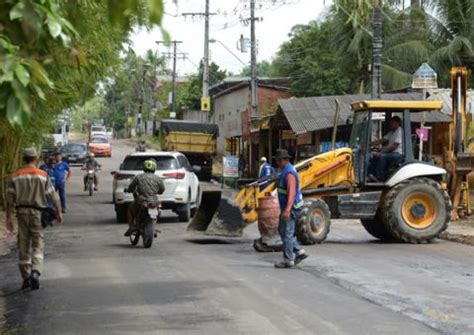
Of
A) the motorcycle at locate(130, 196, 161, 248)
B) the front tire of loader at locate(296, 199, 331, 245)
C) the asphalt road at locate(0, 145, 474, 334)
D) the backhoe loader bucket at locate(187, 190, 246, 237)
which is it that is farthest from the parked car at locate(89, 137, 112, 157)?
→ the front tire of loader at locate(296, 199, 331, 245)

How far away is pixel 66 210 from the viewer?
26812 mm

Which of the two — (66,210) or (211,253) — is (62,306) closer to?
(211,253)

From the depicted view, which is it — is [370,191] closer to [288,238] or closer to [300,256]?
[300,256]

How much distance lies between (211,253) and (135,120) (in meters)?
108

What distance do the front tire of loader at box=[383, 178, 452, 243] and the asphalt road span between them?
44 centimetres

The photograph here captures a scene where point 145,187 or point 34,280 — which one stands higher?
point 145,187

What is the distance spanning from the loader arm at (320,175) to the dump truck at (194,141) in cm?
2623

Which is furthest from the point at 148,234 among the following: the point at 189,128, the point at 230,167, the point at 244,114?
the point at 189,128

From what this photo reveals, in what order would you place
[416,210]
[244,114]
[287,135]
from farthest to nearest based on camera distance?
[244,114], [287,135], [416,210]

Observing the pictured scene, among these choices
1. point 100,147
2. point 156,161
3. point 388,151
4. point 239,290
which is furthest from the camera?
point 100,147

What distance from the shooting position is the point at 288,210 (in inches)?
498

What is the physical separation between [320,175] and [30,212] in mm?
7507

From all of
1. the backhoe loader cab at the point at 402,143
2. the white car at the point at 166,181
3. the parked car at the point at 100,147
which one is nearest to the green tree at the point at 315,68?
the parked car at the point at 100,147

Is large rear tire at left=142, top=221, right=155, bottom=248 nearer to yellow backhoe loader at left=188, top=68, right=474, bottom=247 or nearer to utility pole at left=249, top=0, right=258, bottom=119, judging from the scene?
yellow backhoe loader at left=188, top=68, right=474, bottom=247
